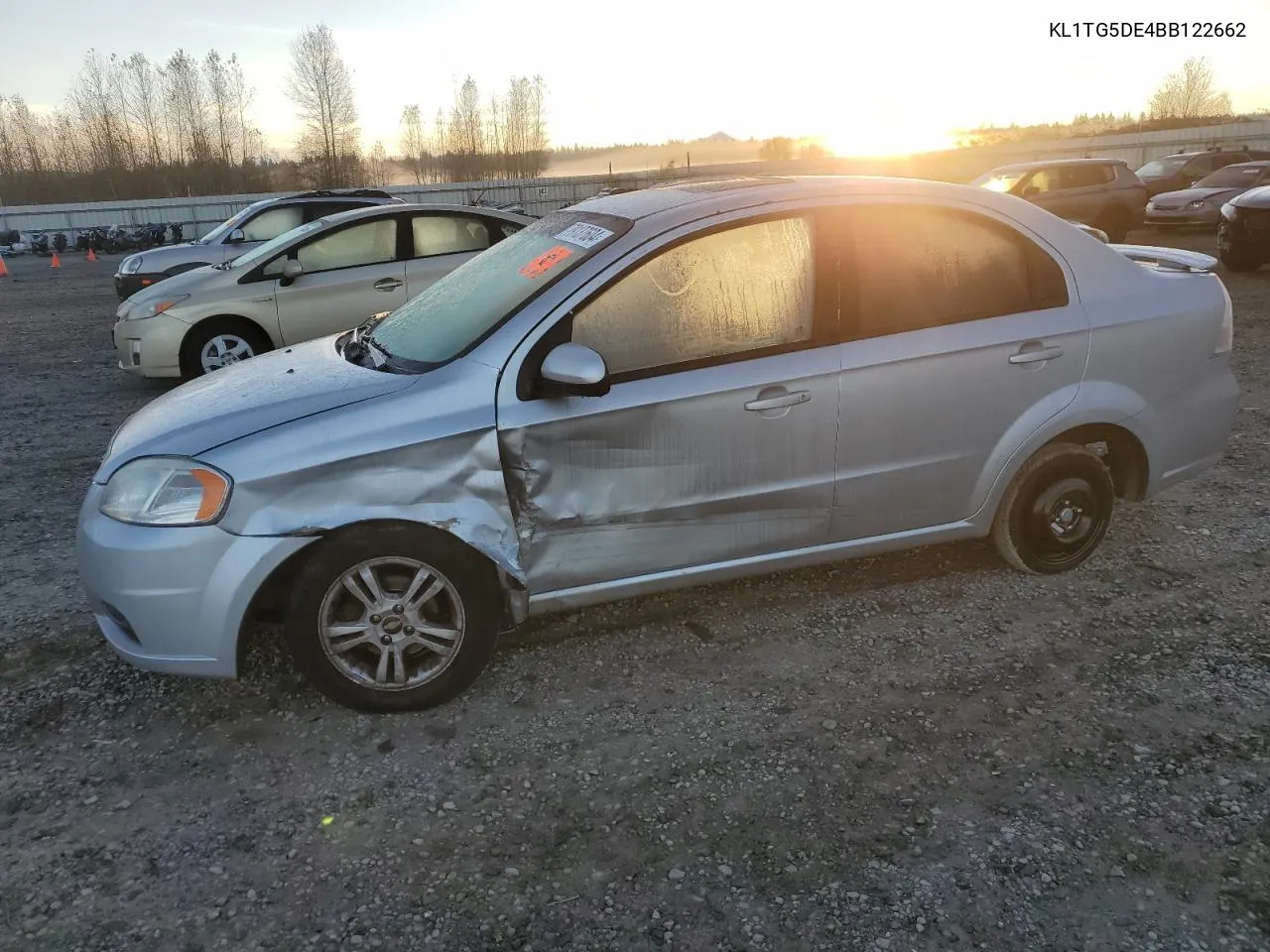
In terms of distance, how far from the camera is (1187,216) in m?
16.7

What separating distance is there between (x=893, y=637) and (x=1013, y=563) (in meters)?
0.78

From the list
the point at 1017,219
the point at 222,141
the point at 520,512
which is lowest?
the point at 520,512

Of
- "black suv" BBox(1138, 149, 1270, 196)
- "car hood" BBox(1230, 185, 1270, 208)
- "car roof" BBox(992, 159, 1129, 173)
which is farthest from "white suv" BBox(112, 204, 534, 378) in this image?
"black suv" BBox(1138, 149, 1270, 196)

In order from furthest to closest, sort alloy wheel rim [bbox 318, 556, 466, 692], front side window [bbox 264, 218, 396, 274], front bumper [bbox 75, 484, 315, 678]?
front side window [bbox 264, 218, 396, 274] → alloy wheel rim [bbox 318, 556, 466, 692] → front bumper [bbox 75, 484, 315, 678]

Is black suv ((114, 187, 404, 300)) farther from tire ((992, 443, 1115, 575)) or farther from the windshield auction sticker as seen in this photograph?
tire ((992, 443, 1115, 575))

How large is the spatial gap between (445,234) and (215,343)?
216 cm

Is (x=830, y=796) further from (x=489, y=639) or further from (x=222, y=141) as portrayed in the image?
(x=222, y=141)

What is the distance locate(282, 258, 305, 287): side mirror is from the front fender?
6042 millimetres

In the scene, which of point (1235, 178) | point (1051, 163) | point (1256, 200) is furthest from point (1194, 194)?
point (1256, 200)

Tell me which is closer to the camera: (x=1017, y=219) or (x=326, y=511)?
(x=326, y=511)

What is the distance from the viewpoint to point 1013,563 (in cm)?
396

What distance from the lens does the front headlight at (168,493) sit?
288 centimetres

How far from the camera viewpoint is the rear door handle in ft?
11.8

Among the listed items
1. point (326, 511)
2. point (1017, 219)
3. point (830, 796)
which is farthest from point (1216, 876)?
point (326, 511)
